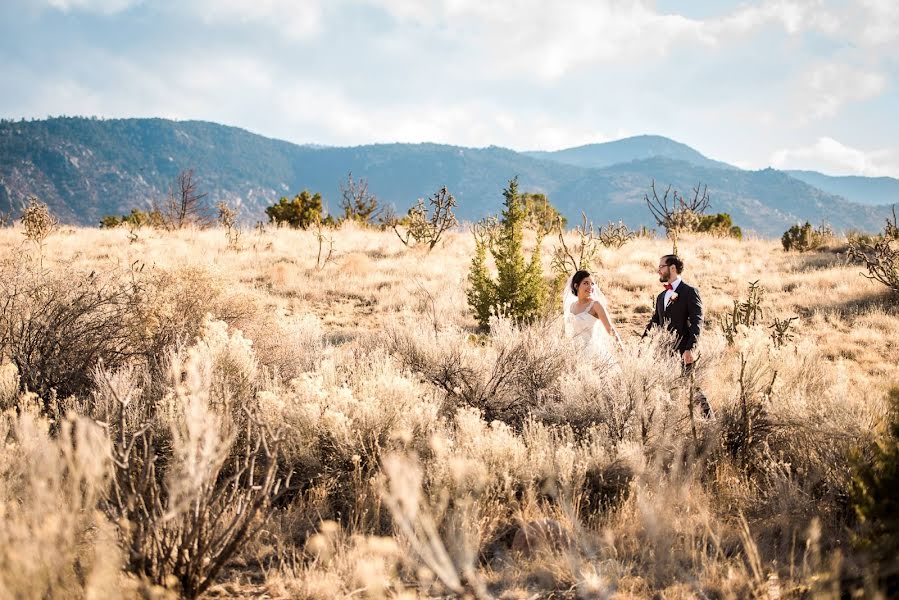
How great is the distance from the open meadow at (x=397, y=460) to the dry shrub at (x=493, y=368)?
0.09ft

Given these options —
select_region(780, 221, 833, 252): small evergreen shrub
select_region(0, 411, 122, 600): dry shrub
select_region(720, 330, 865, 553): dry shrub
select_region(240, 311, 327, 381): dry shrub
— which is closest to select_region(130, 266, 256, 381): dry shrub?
select_region(240, 311, 327, 381): dry shrub

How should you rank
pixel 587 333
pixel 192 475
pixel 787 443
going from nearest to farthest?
1. pixel 192 475
2. pixel 787 443
3. pixel 587 333

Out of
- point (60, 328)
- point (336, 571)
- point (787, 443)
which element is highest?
point (60, 328)

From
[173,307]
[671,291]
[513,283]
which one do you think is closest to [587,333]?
[671,291]

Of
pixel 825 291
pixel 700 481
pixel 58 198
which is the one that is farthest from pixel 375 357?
pixel 58 198

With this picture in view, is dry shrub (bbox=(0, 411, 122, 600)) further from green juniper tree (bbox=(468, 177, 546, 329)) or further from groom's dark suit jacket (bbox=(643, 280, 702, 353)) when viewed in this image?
green juniper tree (bbox=(468, 177, 546, 329))

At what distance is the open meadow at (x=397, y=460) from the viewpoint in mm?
2750

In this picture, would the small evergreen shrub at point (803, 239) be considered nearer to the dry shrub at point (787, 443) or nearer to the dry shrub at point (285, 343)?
the dry shrub at point (787, 443)

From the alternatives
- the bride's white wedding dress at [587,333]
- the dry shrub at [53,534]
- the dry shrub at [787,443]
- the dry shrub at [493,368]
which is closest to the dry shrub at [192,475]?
the dry shrub at [53,534]

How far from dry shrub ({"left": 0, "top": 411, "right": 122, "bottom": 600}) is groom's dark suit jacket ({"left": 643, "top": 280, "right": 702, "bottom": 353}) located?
534 cm

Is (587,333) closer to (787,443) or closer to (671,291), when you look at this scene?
(671,291)

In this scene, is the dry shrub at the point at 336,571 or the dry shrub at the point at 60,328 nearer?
the dry shrub at the point at 336,571

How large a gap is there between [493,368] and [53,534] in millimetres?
4031

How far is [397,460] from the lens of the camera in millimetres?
2764
